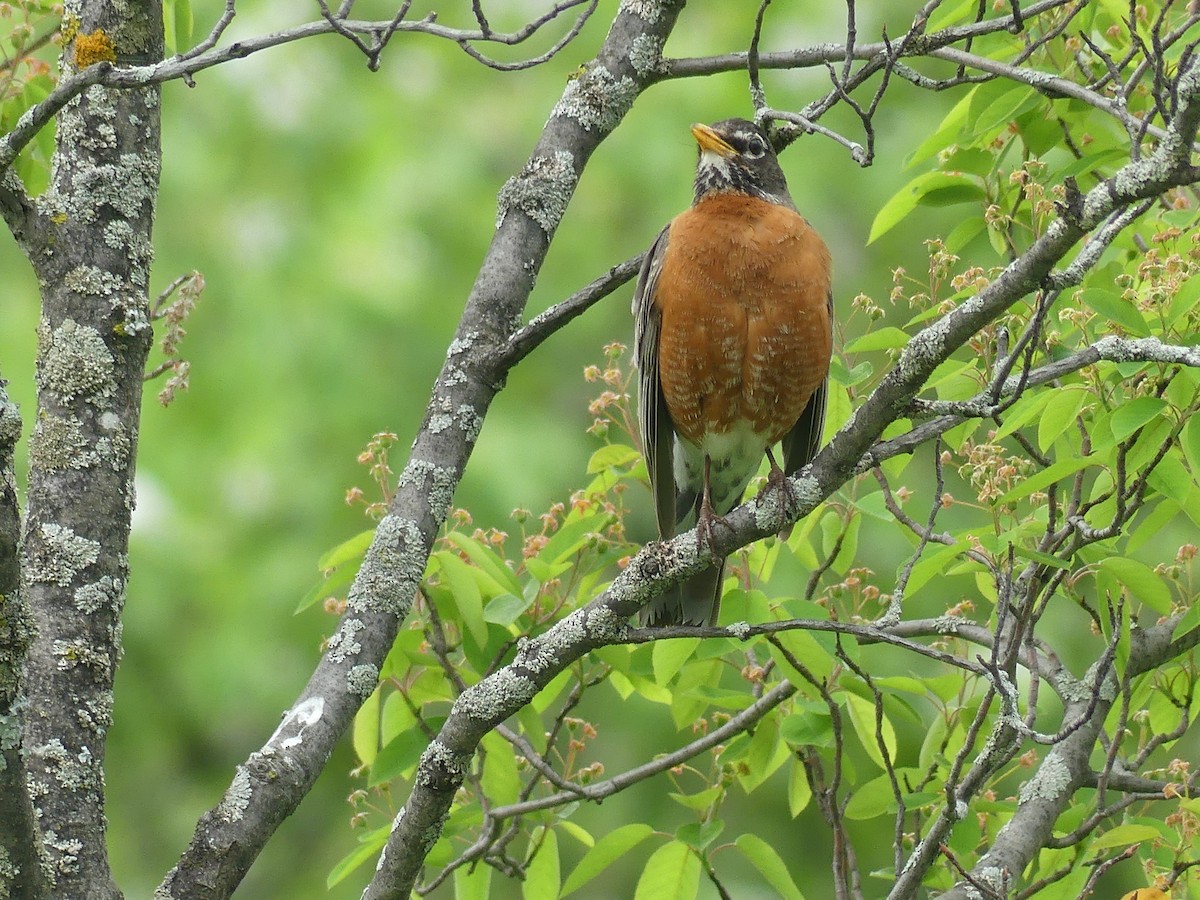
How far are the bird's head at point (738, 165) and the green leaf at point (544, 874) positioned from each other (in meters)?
2.01

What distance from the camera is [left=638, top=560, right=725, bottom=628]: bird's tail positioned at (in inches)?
150

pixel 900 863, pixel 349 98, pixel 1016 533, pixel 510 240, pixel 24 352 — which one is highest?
pixel 349 98

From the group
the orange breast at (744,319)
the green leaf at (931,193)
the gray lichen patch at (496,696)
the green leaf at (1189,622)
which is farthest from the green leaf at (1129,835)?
the orange breast at (744,319)

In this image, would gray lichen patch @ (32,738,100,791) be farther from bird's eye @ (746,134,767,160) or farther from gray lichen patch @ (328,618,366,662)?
bird's eye @ (746,134,767,160)

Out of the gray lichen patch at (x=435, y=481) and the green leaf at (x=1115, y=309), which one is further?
the gray lichen patch at (x=435, y=481)

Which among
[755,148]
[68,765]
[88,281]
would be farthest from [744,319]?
[68,765]

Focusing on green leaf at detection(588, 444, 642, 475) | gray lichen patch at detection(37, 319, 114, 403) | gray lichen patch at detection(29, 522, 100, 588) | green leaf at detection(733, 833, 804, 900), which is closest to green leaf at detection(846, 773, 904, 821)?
green leaf at detection(733, 833, 804, 900)

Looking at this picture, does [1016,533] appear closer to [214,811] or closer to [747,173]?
[214,811]

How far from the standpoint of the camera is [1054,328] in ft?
9.07

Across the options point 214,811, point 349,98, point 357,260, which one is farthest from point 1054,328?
point 349,98

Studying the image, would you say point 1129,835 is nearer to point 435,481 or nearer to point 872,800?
point 872,800

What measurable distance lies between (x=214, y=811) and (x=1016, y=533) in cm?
152

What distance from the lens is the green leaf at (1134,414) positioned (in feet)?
7.32

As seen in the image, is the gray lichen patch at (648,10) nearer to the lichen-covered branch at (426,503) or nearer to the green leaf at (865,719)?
the lichen-covered branch at (426,503)
